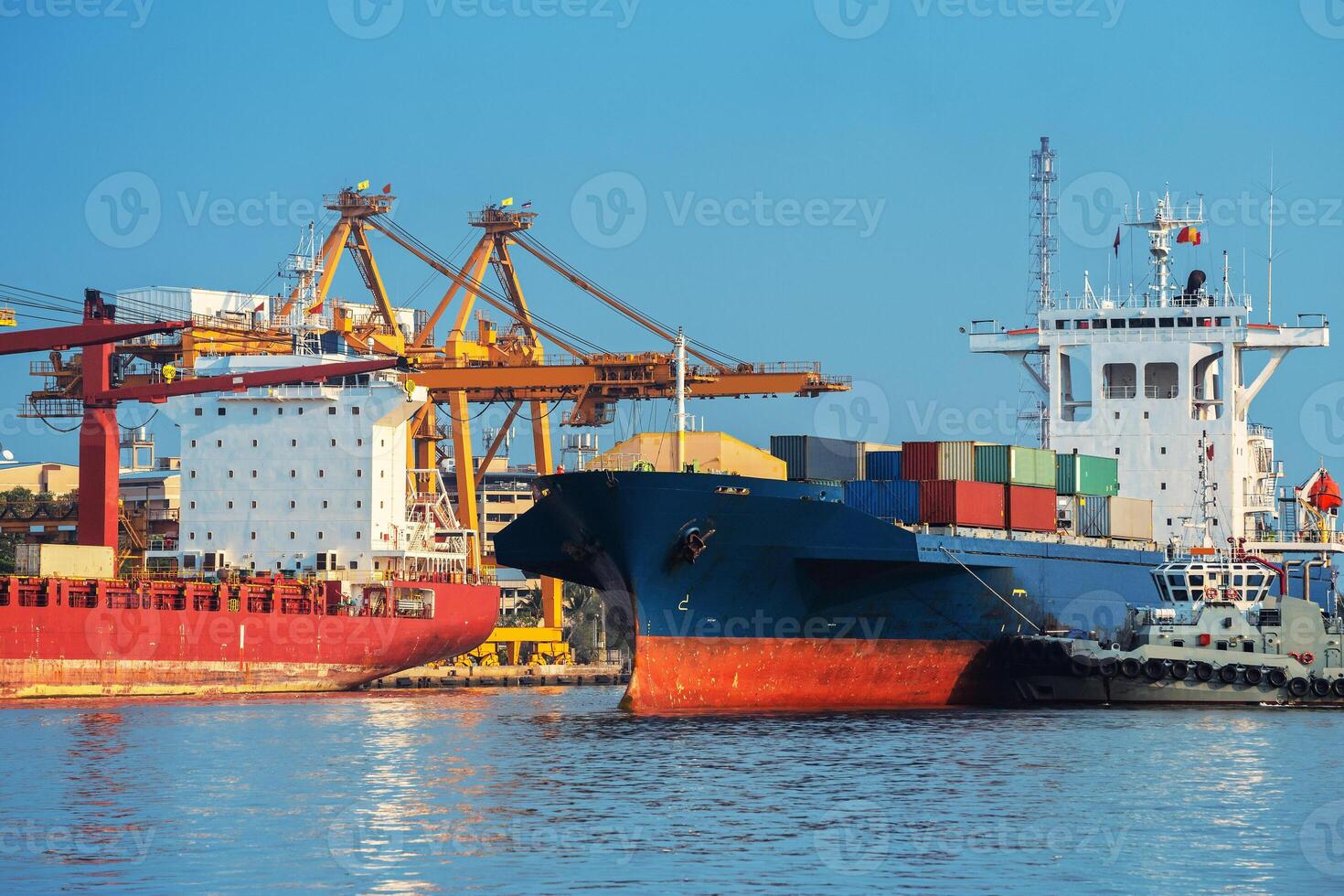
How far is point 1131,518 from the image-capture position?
143ft

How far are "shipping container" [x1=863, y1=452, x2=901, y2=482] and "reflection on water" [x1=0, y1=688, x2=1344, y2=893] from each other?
5.38 m

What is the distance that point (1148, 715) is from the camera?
35.2 m

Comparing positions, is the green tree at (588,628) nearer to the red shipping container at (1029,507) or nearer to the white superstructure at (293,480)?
the white superstructure at (293,480)

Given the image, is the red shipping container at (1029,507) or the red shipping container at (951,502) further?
the red shipping container at (1029,507)

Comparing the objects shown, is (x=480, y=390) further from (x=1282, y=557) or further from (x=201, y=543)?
(x=1282, y=557)

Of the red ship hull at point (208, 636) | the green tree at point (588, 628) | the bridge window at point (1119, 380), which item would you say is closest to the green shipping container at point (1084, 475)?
the bridge window at point (1119, 380)

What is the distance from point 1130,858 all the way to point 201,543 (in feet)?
134

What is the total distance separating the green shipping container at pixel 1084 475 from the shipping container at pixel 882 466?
4.72 meters

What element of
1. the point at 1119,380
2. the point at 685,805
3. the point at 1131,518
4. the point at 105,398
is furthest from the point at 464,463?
the point at 685,805

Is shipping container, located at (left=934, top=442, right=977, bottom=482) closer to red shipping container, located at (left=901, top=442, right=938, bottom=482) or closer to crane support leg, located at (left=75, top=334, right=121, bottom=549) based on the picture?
red shipping container, located at (left=901, top=442, right=938, bottom=482)

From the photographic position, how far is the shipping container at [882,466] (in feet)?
124

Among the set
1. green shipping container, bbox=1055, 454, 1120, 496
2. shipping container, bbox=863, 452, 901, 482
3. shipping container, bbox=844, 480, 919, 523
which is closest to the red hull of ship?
shipping container, bbox=844, 480, 919, 523

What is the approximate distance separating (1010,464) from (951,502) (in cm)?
221

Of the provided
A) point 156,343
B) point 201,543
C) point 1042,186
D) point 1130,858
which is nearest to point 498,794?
point 1130,858
